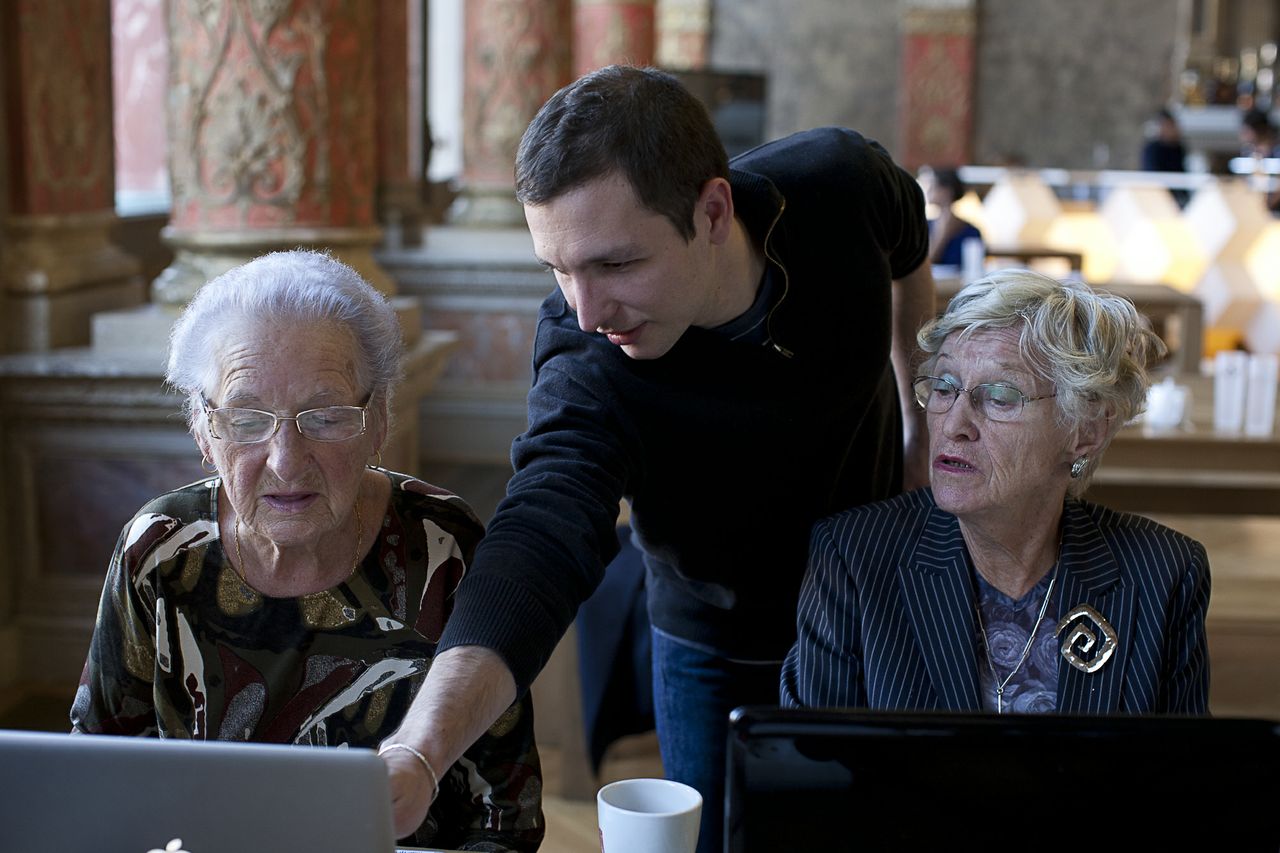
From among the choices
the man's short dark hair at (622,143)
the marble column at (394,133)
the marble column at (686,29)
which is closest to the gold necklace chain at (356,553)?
the man's short dark hair at (622,143)

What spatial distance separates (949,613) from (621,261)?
24.8 inches

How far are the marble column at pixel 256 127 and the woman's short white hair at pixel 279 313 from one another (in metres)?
2.35

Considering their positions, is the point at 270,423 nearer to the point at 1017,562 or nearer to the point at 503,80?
the point at 1017,562

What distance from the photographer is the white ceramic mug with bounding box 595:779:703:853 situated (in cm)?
134

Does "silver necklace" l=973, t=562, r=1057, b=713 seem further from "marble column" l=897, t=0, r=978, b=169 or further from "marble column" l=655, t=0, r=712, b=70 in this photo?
"marble column" l=655, t=0, r=712, b=70

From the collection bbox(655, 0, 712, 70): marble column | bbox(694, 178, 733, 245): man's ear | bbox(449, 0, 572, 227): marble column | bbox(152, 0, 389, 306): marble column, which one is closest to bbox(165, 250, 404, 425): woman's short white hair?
bbox(694, 178, 733, 245): man's ear

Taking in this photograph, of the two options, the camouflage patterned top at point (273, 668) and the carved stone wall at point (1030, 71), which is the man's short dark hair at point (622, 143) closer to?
the camouflage patterned top at point (273, 668)

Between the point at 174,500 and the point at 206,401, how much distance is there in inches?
7.3

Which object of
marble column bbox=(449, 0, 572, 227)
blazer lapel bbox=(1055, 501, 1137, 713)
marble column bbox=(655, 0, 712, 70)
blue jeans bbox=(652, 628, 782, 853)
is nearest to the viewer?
blazer lapel bbox=(1055, 501, 1137, 713)

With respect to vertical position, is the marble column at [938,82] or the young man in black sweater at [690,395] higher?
the marble column at [938,82]

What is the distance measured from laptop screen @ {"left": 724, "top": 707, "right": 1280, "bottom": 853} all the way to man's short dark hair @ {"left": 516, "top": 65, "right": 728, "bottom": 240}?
0.64 m

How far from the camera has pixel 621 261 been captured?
61.9 inches

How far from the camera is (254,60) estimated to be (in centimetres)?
397

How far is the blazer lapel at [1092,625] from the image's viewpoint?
176 cm
